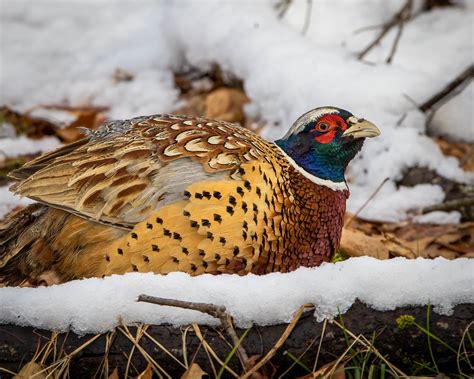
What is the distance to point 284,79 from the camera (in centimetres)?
618

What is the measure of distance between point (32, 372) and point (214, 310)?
73cm

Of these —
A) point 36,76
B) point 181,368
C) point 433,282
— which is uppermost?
point 433,282

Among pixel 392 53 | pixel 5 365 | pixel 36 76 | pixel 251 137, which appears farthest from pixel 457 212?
pixel 36 76

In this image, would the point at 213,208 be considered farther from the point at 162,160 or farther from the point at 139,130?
the point at 139,130

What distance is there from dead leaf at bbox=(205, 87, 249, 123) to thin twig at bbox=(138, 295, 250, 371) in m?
3.63

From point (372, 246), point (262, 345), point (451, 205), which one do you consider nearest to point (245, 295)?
point (262, 345)

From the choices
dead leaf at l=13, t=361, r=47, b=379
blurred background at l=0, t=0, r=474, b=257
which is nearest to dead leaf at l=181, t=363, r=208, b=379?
dead leaf at l=13, t=361, r=47, b=379

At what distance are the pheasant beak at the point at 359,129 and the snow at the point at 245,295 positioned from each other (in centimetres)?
85

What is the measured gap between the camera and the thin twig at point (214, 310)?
2828mm

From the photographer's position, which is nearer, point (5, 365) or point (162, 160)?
point (5, 365)

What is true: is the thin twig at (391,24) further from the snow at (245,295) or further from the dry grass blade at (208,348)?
the dry grass blade at (208,348)

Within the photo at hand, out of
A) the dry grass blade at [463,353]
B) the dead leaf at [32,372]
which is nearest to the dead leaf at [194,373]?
the dead leaf at [32,372]

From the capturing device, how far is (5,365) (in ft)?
9.70

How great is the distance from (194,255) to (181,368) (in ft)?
1.92
